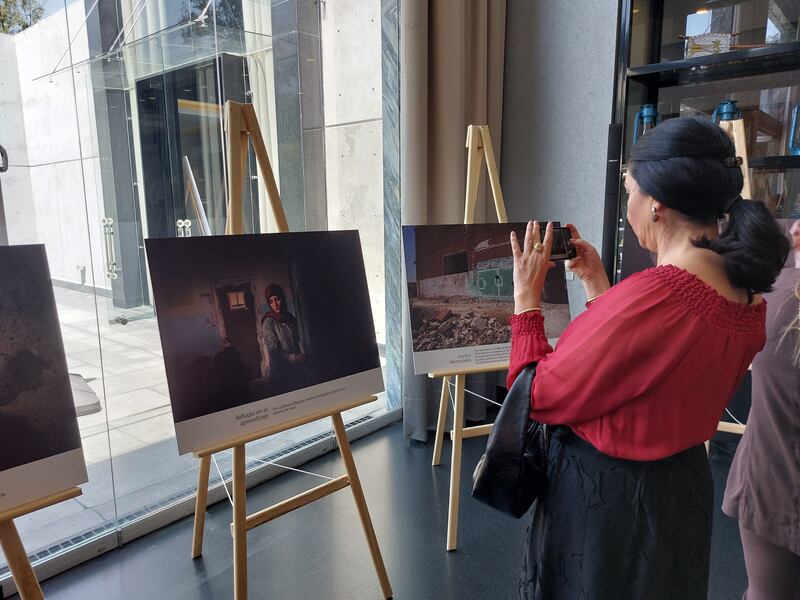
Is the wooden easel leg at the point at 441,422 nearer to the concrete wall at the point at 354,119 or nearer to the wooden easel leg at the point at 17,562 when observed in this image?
the concrete wall at the point at 354,119

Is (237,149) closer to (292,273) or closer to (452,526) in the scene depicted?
(292,273)

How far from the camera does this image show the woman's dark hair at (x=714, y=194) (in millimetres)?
979

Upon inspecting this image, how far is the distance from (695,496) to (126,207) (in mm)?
2084

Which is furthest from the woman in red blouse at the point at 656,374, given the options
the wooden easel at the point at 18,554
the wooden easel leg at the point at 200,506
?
the wooden easel leg at the point at 200,506

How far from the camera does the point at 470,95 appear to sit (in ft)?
9.66

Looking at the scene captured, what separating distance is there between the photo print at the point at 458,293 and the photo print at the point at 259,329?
0.30 metres

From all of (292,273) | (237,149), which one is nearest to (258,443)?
(292,273)

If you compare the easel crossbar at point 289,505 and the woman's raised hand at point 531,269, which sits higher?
the woman's raised hand at point 531,269

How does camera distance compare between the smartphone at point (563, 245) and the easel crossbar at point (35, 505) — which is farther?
the smartphone at point (563, 245)

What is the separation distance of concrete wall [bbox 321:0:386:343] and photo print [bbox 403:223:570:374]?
3.69ft

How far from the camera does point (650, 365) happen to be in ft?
3.13

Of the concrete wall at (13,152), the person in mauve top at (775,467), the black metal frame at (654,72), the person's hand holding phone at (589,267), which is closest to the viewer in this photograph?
the person in mauve top at (775,467)

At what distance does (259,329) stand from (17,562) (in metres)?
0.70

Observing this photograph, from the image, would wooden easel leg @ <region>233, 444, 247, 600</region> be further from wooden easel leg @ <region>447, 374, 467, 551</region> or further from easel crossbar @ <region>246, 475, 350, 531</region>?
wooden easel leg @ <region>447, 374, 467, 551</region>
